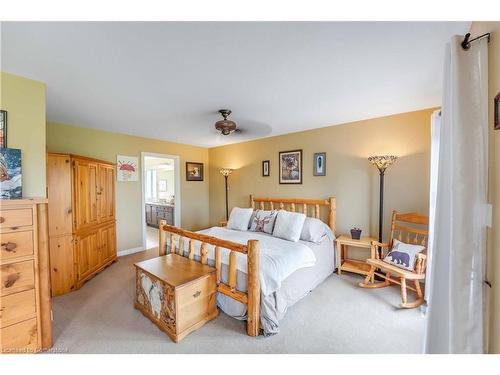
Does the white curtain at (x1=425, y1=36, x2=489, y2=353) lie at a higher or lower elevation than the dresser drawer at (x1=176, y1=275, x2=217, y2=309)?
higher

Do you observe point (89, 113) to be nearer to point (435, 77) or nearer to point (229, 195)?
point (229, 195)

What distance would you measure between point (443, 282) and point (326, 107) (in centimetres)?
213

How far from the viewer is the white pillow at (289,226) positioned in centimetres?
289

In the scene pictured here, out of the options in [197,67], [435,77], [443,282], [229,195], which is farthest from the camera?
[229,195]

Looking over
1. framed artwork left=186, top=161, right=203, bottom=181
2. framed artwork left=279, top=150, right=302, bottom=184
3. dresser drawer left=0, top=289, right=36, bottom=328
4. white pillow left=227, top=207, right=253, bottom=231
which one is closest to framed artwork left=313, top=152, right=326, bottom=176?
framed artwork left=279, top=150, right=302, bottom=184

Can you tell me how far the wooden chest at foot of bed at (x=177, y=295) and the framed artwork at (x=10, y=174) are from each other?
1197mm

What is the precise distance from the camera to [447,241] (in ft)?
3.65

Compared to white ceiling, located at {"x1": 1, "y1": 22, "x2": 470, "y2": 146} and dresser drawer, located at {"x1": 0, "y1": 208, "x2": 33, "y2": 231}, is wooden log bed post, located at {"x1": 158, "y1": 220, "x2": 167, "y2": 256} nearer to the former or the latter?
dresser drawer, located at {"x1": 0, "y1": 208, "x2": 33, "y2": 231}

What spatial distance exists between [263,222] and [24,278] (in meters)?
2.60

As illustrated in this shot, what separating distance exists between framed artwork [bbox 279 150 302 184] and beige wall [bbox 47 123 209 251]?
218cm

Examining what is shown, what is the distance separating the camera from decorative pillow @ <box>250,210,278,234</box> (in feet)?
10.7
